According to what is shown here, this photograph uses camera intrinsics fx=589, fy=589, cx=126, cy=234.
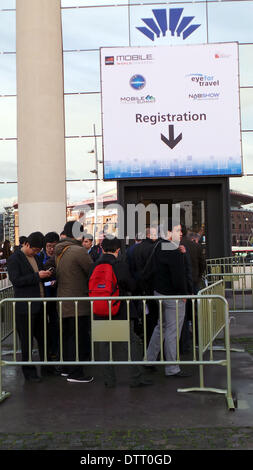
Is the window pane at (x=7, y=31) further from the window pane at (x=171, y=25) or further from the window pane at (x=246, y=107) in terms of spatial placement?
the window pane at (x=246, y=107)

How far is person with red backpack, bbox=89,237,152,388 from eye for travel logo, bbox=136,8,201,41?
9567 millimetres

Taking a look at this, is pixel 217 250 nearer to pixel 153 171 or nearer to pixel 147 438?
pixel 153 171

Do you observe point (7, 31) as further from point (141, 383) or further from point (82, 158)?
point (141, 383)

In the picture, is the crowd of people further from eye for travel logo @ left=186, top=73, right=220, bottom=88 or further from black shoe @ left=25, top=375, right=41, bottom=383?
eye for travel logo @ left=186, top=73, right=220, bottom=88

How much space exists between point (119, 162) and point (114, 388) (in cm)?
849

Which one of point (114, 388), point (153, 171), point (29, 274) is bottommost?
point (114, 388)

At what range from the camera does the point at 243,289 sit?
11.9 meters

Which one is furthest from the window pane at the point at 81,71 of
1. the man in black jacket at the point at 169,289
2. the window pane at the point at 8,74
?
the man in black jacket at the point at 169,289

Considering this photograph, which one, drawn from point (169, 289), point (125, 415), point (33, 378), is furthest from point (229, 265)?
point (125, 415)

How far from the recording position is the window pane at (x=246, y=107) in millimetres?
14945

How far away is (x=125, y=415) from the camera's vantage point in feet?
19.4

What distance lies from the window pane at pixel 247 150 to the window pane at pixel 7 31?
254 inches

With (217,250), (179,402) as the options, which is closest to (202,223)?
(217,250)

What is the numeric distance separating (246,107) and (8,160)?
248 inches
